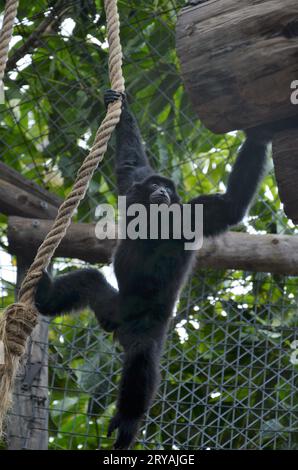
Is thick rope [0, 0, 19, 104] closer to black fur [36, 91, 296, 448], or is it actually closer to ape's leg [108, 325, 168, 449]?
black fur [36, 91, 296, 448]

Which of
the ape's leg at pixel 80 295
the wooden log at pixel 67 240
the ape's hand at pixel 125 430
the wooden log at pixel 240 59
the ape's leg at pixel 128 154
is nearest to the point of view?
the wooden log at pixel 240 59

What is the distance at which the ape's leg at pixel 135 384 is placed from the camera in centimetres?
239

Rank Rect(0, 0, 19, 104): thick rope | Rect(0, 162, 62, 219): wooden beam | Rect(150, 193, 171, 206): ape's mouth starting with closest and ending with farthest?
Rect(0, 0, 19, 104): thick rope → Rect(150, 193, 171, 206): ape's mouth → Rect(0, 162, 62, 219): wooden beam

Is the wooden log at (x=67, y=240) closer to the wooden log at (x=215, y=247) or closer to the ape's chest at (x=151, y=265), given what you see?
the wooden log at (x=215, y=247)

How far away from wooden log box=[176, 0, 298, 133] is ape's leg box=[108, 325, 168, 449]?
1.01m

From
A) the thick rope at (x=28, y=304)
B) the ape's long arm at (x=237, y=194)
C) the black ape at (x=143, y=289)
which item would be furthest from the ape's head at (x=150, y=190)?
the thick rope at (x=28, y=304)

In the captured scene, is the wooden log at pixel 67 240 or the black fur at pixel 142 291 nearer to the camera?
the black fur at pixel 142 291

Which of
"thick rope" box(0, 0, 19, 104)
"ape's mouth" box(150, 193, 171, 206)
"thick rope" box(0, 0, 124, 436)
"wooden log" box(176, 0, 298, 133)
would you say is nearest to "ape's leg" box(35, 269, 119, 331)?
"ape's mouth" box(150, 193, 171, 206)

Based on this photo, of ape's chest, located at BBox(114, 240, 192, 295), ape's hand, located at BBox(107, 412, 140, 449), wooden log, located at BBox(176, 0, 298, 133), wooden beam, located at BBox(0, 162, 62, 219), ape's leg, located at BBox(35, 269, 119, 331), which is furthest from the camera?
wooden beam, located at BBox(0, 162, 62, 219)

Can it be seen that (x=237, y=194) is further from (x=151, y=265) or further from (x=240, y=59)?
(x=240, y=59)

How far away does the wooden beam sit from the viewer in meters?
3.35

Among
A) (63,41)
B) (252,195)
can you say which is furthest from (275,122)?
(63,41)

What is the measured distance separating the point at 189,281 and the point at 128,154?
3.18ft

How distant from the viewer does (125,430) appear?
7.82ft
